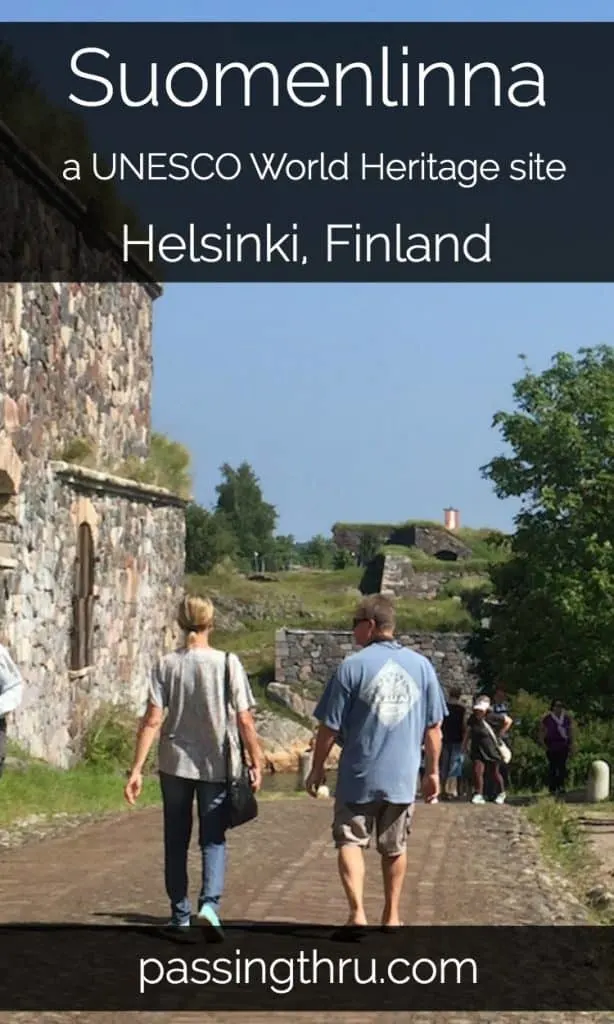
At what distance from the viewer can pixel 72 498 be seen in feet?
70.3

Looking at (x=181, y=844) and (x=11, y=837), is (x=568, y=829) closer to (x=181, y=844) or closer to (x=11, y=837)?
(x=11, y=837)

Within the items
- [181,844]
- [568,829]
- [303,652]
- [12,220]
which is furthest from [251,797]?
[303,652]

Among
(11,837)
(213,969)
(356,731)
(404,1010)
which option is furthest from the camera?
(11,837)

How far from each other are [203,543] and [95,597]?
166 feet

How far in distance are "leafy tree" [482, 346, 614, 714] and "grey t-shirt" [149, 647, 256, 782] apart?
27166 millimetres

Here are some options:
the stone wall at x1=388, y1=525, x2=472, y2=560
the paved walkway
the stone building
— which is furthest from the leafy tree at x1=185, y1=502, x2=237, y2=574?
the paved walkway

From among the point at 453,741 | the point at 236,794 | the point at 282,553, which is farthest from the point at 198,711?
the point at 282,553

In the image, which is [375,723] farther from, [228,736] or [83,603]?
[83,603]

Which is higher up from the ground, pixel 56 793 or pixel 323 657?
pixel 323 657

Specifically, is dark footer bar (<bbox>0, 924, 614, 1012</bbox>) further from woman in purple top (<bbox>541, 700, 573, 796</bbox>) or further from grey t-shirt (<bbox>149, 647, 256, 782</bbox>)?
woman in purple top (<bbox>541, 700, 573, 796</bbox>)

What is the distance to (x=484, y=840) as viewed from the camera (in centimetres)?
1574

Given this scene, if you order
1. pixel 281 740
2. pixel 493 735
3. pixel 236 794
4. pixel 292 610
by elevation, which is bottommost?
pixel 281 740

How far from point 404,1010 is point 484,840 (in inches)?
323

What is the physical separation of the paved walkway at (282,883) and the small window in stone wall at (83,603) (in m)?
5.44
